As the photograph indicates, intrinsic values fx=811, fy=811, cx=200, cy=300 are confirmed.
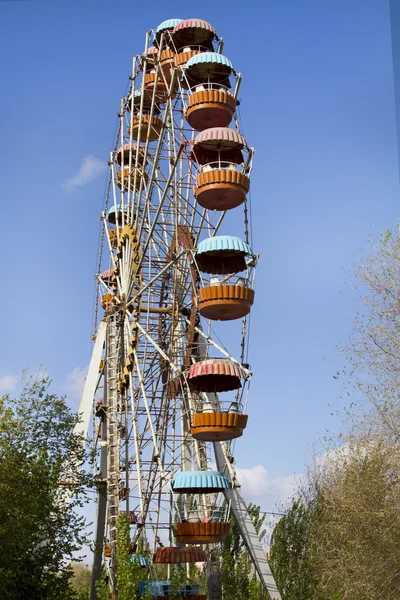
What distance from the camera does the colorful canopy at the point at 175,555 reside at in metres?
21.8

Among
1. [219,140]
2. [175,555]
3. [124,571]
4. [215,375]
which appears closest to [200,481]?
[175,555]

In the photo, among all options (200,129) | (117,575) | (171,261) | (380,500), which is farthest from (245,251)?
(117,575)

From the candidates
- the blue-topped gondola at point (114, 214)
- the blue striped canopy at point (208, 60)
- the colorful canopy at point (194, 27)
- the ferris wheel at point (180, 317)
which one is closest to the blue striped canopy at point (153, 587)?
the ferris wheel at point (180, 317)

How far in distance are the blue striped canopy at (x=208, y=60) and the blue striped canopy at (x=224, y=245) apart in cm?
640

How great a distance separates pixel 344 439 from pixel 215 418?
376 centimetres

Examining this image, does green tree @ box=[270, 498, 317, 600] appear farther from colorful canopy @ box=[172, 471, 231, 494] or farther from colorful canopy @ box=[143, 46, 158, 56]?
colorful canopy @ box=[143, 46, 158, 56]

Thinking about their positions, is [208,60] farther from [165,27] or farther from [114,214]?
[114,214]

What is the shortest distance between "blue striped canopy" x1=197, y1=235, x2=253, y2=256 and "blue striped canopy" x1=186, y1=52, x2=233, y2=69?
6.40m

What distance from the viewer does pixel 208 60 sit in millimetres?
25594

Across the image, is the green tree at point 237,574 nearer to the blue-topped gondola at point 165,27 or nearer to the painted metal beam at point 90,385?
the painted metal beam at point 90,385

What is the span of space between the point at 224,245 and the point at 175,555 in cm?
856

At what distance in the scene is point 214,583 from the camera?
2517cm

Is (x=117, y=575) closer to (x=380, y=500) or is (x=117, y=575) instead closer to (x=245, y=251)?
(x=380, y=500)

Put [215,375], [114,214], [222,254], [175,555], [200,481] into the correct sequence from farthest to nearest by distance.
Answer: [114,214] → [222,254] → [175,555] → [215,375] → [200,481]
